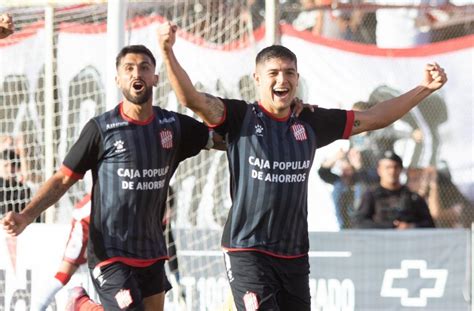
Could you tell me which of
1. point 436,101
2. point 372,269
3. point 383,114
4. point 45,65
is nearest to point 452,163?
point 436,101

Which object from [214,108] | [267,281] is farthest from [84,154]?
[267,281]

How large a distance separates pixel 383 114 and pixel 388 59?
5.41m

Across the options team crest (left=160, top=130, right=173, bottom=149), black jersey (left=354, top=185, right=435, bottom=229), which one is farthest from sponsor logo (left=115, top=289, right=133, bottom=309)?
black jersey (left=354, top=185, right=435, bottom=229)

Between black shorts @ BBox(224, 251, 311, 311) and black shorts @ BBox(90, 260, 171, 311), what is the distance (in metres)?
0.78

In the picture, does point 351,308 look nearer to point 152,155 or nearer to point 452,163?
point 452,163

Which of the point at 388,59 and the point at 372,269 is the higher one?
the point at 388,59

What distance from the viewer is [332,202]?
1291 cm

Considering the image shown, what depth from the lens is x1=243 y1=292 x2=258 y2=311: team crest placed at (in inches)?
293

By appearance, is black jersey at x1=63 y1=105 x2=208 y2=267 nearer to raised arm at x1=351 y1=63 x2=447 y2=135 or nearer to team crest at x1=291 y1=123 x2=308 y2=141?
team crest at x1=291 y1=123 x2=308 y2=141

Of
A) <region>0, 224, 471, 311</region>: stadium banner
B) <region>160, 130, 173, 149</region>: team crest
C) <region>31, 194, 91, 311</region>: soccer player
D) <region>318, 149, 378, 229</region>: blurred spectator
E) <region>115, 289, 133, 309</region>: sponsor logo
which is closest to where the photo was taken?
<region>115, 289, 133, 309</region>: sponsor logo

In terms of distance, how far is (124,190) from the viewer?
26.8 ft

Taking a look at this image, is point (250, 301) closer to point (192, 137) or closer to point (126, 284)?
point (126, 284)

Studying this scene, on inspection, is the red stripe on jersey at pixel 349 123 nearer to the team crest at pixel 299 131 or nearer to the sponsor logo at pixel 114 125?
the team crest at pixel 299 131

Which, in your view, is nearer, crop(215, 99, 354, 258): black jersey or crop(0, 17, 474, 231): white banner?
crop(215, 99, 354, 258): black jersey
